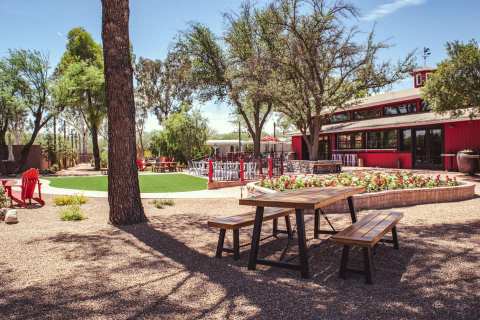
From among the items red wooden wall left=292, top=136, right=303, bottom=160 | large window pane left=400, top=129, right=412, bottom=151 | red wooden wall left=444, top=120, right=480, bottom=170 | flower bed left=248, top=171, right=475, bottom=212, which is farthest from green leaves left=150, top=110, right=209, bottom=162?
flower bed left=248, top=171, right=475, bottom=212

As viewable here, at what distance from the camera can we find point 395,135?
23.7m

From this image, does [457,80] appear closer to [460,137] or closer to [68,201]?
Result: [460,137]

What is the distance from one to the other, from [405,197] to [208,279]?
6.77 meters

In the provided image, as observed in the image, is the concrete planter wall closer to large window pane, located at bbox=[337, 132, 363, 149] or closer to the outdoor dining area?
the outdoor dining area

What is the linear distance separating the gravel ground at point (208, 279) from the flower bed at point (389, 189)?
1.86 metres

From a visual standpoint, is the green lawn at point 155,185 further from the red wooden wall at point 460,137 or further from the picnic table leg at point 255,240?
the red wooden wall at point 460,137

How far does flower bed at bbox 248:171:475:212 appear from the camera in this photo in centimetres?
898

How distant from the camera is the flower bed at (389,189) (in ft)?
29.5

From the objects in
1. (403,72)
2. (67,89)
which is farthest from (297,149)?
(67,89)

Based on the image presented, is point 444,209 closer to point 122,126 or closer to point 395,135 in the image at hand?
point 122,126

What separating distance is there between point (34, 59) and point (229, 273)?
24.5 m

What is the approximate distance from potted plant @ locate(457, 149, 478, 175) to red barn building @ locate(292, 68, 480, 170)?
179 cm

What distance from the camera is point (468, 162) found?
16.9 metres

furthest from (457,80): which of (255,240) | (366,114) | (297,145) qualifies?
(297,145)
